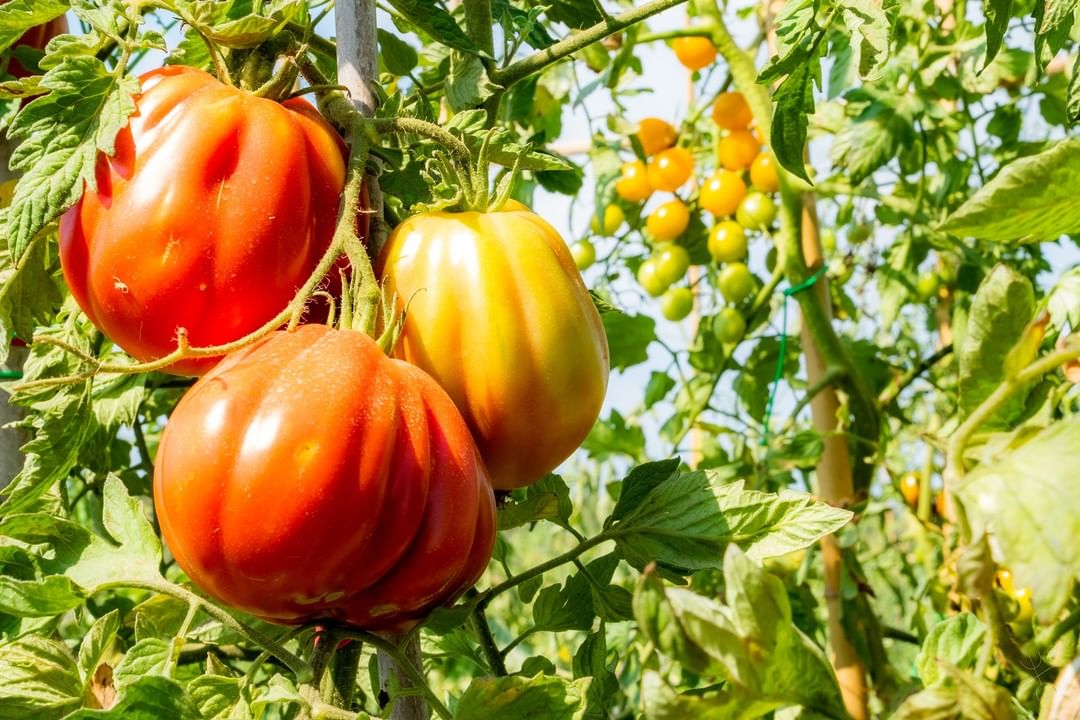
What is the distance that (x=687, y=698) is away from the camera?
1.38 ft

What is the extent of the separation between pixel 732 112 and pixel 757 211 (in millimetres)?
148

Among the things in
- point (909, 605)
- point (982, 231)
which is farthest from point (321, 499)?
point (909, 605)

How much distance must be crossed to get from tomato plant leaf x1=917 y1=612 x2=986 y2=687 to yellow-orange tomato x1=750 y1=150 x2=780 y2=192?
3.80ft

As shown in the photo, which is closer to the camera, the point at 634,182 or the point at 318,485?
the point at 318,485

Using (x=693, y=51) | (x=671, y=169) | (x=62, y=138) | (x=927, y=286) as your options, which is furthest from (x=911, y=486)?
(x=62, y=138)

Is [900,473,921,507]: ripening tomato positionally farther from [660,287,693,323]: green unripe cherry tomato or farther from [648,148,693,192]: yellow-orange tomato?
[648,148,693,192]: yellow-orange tomato

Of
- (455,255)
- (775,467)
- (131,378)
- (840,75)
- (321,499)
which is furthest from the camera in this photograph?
(775,467)

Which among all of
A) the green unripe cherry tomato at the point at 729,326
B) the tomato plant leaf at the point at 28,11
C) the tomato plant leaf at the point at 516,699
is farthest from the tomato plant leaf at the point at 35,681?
the green unripe cherry tomato at the point at 729,326

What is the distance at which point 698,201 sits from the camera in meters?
1.82

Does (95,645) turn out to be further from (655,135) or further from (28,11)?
(655,135)

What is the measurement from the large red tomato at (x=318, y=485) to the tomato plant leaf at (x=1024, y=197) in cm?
27

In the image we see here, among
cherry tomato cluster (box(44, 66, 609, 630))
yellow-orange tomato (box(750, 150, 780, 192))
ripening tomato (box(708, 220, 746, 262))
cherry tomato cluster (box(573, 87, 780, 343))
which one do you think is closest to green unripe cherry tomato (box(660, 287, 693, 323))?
cherry tomato cluster (box(573, 87, 780, 343))

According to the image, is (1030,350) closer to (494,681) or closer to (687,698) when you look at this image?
(687,698)

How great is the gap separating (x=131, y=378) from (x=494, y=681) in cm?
51
